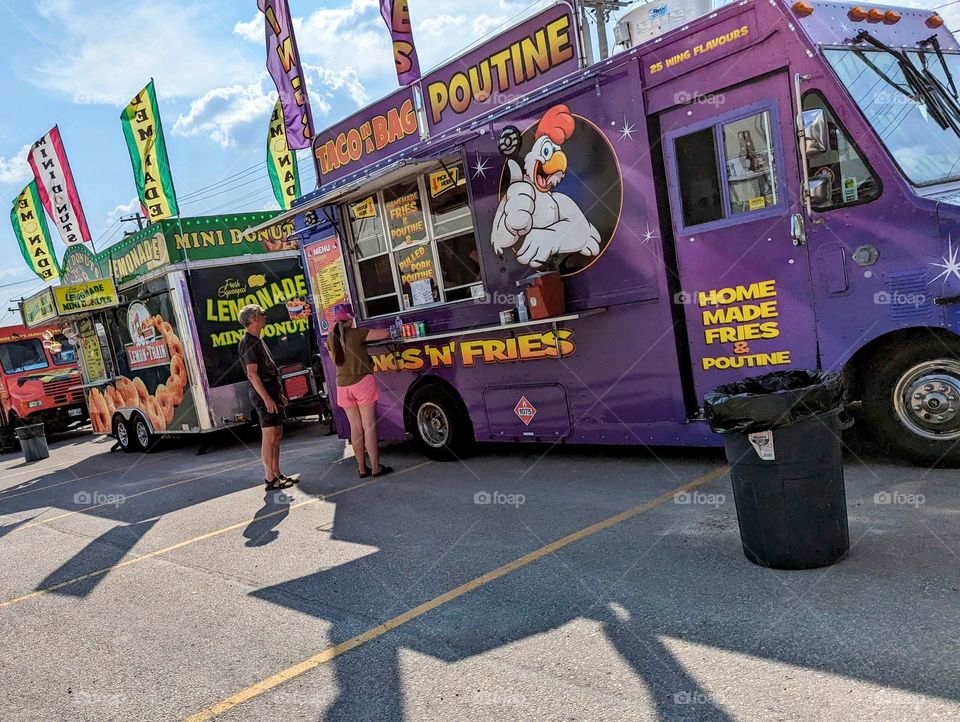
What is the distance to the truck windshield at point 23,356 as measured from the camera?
2127 centimetres

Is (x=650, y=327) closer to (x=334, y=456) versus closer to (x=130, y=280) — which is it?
(x=334, y=456)

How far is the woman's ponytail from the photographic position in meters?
8.24

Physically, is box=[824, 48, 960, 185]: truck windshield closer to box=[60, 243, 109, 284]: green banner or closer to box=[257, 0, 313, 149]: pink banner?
box=[257, 0, 313, 149]: pink banner

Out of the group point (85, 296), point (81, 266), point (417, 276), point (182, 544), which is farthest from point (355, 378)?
point (81, 266)

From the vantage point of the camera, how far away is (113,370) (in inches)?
599

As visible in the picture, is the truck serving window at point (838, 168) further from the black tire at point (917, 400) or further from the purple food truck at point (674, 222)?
the black tire at point (917, 400)

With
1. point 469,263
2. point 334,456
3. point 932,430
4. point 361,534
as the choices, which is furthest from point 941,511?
point 334,456

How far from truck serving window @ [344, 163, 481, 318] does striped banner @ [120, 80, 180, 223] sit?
27.3 ft

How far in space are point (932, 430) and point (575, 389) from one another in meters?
2.89

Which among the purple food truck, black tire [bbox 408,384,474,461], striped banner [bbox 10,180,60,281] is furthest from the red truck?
the purple food truck

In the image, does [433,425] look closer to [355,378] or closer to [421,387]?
[421,387]

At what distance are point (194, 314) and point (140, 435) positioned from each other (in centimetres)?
360

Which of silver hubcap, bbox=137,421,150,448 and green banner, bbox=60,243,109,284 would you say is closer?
silver hubcap, bbox=137,421,150,448

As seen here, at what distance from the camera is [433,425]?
880 centimetres
